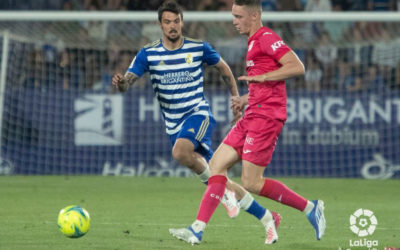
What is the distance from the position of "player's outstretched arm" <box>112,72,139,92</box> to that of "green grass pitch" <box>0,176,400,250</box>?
130 cm

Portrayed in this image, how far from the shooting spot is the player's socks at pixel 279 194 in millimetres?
6703

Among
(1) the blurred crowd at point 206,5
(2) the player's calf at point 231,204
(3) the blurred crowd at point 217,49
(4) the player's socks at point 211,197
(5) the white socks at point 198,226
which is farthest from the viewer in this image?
(1) the blurred crowd at point 206,5

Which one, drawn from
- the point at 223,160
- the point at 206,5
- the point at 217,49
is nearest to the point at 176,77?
the point at 223,160

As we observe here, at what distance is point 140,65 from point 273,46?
193 centimetres

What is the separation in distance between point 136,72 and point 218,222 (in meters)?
1.68

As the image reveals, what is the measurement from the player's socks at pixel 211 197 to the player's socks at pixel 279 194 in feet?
1.11

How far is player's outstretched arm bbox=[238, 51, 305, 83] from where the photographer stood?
6.33 meters

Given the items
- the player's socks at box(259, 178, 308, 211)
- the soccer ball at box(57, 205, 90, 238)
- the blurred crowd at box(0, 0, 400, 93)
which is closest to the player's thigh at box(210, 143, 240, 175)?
the player's socks at box(259, 178, 308, 211)

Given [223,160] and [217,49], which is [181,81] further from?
[217,49]

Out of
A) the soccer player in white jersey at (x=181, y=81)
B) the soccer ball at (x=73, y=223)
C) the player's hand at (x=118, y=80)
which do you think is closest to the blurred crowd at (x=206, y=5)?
the soccer player in white jersey at (x=181, y=81)

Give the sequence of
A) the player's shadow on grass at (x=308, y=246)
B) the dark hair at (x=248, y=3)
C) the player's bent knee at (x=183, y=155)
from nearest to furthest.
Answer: the player's shadow on grass at (x=308, y=246) → the dark hair at (x=248, y=3) → the player's bent knee at (x=183, y=155)

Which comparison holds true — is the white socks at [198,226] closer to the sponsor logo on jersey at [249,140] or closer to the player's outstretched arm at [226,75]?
the sponsor logo on jersey at [249,140]

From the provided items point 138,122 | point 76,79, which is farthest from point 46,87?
point 138,122

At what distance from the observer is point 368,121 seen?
43.6ft
